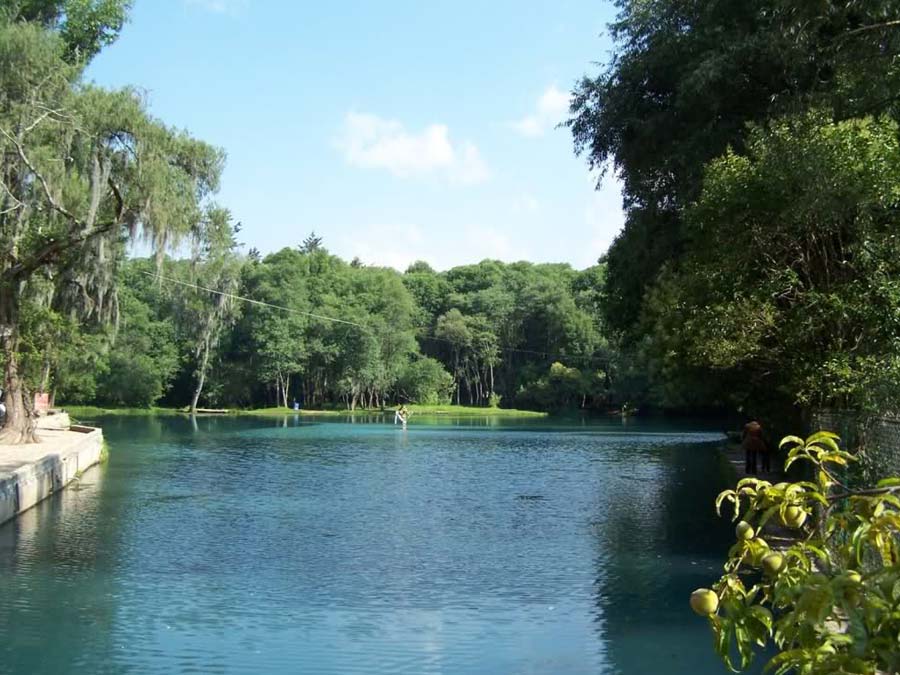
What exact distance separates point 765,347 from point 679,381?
27.5ft

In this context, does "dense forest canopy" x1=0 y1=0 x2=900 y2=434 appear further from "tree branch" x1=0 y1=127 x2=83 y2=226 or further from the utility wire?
the utility wire

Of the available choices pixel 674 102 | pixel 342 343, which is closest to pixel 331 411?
pixel 342 343

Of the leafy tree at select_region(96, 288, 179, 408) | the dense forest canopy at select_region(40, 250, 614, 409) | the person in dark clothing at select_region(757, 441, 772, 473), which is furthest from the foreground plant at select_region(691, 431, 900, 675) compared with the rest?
the leafy tree at select_region(96, 288, 179, 408)

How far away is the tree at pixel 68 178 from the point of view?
67.7ft

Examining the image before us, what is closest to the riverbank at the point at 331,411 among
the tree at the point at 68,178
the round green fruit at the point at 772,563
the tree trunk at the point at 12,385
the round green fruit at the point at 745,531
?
the tree trunk at the point at 12,385

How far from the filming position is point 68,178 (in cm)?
2148

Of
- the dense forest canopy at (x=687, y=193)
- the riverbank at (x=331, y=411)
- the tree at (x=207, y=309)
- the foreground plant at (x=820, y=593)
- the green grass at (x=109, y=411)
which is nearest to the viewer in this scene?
the foreground plant at (x=820, y=593)

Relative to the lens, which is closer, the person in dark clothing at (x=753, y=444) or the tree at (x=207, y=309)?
the person in dark clothing at (x=753, y=444)

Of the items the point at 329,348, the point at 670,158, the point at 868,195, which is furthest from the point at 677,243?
the point at 329,348

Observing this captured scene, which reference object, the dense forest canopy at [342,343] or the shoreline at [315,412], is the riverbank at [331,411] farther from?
the dense forest canopy at [342,343]

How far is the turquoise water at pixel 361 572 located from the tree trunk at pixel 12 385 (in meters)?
2.14

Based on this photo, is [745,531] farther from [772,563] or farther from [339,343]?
[339,343]

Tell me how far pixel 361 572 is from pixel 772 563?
1070 centimetres

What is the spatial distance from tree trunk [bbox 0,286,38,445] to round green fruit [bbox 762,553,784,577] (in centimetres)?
2353
